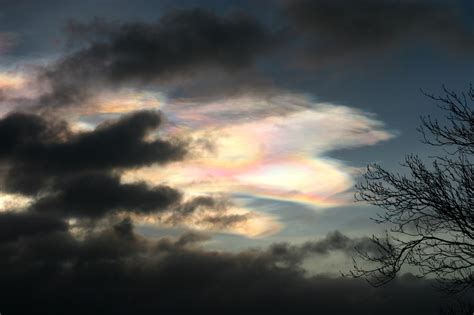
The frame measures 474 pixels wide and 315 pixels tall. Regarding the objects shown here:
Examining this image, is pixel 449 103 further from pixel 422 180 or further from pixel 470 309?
pixel 470 309

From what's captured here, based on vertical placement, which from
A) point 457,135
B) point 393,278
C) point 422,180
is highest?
point 457,135

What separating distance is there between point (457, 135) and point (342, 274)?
431 cm

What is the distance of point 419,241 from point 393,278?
1049 mm

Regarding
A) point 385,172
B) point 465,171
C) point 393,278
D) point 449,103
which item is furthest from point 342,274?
point 449,103

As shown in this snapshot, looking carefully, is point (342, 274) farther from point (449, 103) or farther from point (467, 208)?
point (449, 103)

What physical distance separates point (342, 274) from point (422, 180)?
2.98 meters

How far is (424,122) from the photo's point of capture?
14.9 m

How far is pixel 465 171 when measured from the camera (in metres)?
14.0

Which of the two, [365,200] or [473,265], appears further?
[365,200]

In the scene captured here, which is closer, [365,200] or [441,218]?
[441,218]

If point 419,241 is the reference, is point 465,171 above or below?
above

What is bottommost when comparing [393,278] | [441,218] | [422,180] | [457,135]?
[393,278]

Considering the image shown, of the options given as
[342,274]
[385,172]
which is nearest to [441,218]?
[385,172]

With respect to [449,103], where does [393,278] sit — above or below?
below
